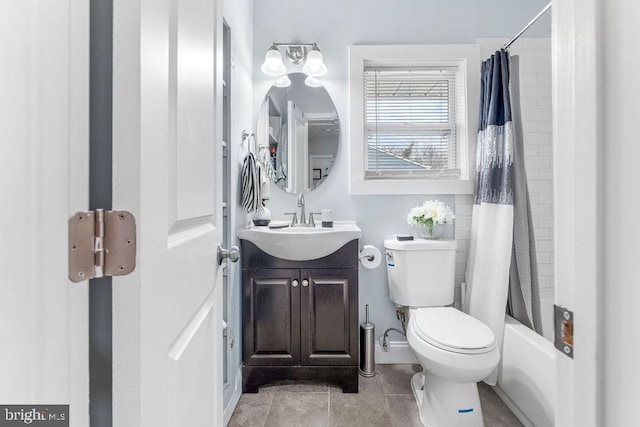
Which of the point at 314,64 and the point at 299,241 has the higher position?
the point at 314,64

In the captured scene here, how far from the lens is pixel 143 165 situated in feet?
1.42

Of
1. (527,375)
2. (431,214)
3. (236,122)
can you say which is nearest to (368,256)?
(431,214)

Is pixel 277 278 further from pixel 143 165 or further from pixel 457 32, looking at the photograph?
pixel 457 32

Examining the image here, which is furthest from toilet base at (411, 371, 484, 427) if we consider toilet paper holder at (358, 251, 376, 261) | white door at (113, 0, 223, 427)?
white door at (113, 0, 223, 427)

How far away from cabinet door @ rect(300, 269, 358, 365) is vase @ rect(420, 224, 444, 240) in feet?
1.92

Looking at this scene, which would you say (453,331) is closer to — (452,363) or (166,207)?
(452,363)

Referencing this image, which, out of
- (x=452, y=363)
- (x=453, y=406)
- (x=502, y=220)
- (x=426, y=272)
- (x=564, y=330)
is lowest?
(x=453, y=406)

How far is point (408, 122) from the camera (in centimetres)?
214

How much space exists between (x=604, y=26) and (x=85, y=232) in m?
0.69

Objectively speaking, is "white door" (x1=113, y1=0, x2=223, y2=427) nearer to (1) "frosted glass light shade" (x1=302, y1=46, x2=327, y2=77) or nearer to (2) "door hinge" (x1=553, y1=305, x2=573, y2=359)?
(2) "door hinge" (x1=553, y1=305, x2=573, y2=359)

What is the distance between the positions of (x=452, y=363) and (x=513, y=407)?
62 cm

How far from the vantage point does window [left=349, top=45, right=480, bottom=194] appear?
81.4 inches

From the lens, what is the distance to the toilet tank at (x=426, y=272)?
179cm

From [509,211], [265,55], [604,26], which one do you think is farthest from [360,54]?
[604,26]
